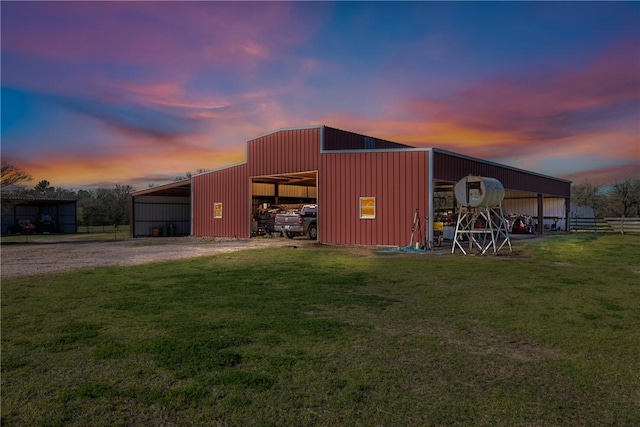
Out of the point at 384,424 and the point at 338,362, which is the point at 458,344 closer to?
the point at 338,362

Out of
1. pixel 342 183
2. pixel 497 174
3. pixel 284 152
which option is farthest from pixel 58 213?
pixel 497 174

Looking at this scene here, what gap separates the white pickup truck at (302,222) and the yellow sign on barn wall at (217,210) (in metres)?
5.53

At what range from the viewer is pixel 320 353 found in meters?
5.15

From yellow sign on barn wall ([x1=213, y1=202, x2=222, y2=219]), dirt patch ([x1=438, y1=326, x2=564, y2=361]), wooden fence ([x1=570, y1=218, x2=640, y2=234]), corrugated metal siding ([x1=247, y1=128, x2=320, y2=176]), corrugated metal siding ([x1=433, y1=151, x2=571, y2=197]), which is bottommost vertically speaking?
dirt patch ([x1=438, y1=326, x2=564, y2=361])

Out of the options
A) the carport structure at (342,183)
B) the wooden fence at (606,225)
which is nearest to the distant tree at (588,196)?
the wooden fence at (606,225)

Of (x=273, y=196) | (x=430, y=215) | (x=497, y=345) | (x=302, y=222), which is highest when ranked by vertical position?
(x=273, y=196)

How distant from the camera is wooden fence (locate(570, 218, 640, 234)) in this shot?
111ft

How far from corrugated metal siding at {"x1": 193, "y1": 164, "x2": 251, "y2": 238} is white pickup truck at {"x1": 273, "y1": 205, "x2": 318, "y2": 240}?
2759mm

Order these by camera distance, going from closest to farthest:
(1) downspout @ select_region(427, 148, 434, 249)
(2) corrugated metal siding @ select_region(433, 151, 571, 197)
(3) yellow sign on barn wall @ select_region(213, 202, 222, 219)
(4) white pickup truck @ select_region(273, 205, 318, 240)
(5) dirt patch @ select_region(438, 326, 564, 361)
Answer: (5) dirt patch @ select_region(438, 326, 564, 361) → (1) downspout @ select_region(427, 148, 434, 249) → (2) corrugated metal siding @ select_region(433, 151, 571, 197) → (4) white pickup truck @ select_region(273, 205, 318, 240) → (3) yellow sign on barn wall @ select_region(213, 202, 222, 219)

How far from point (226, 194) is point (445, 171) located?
46.3 ft

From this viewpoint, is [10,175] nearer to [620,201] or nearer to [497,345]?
[497,345]

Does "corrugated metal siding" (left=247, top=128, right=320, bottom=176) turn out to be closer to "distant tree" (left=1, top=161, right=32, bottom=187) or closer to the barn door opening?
the barn door opening

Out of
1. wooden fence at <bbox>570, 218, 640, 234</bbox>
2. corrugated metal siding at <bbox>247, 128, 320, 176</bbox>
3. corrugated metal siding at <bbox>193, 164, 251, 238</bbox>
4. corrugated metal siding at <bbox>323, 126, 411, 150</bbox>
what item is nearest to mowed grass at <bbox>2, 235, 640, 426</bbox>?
corrugated metal siding at <bbox>247, 128, 320, 176</bbox>

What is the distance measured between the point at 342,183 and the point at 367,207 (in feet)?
6.03
